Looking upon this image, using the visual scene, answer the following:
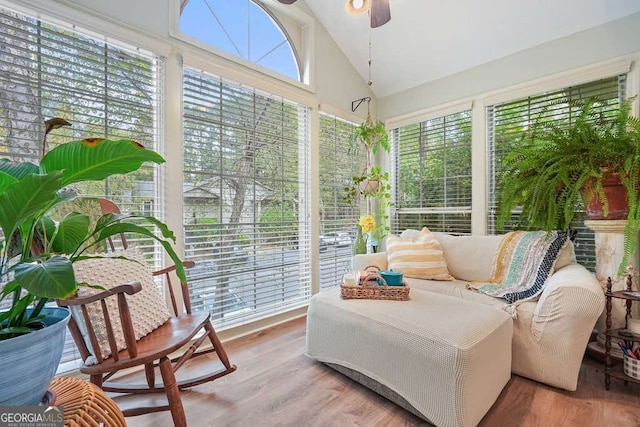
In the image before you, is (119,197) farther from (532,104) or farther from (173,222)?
(532,104)

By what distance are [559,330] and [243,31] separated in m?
3.11

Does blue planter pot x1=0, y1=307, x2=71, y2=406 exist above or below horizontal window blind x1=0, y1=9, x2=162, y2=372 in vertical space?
below

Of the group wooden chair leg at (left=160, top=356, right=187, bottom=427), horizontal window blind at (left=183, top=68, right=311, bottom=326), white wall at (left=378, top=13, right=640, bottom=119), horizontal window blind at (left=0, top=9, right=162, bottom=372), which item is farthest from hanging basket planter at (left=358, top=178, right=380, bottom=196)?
wooden chair leg at (left=160, top=356, right=187, bottom=427)

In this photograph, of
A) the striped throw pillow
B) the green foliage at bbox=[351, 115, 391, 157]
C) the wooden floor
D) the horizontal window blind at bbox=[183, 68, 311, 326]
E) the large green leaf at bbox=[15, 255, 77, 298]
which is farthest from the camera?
the green foliage at bbox=[351, 115, 391, 157]

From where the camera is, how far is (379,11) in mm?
1994

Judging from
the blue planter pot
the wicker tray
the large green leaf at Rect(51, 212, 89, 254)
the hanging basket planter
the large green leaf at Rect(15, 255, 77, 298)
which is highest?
the hanging basket planter

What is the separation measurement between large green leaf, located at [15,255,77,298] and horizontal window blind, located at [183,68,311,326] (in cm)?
158

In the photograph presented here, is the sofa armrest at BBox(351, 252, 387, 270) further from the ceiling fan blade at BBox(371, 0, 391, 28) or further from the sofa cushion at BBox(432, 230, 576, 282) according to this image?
the ceiling fan blade at BBox(371, 0, 391, 28)

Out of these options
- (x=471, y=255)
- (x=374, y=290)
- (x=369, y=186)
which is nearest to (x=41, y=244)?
(x=374, y=290)

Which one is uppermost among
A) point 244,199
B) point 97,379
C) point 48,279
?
point 244,199

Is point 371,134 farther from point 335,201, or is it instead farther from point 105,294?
point 105,294

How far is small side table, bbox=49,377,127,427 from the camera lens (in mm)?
665

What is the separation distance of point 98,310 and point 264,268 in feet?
4.59

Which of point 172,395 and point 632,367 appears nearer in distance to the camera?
point 172,395
